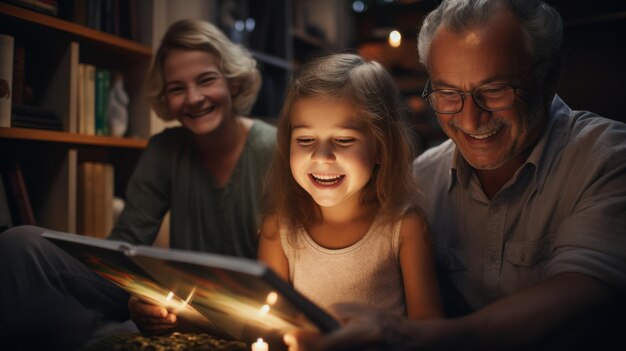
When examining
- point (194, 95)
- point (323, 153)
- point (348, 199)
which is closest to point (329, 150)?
point (323, 153)

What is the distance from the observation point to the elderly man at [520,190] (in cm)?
92

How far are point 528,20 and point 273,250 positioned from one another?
2.77ft

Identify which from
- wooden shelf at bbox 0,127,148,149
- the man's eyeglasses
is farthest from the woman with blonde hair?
the man's eyeglasses

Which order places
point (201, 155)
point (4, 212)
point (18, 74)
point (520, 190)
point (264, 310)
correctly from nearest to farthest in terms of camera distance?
point (264, 310)
point (520, 190)
point (4, 212)
point (18, 74)
point (201, 155)

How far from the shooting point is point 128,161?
244cm

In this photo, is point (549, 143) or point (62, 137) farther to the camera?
point (62, 137)

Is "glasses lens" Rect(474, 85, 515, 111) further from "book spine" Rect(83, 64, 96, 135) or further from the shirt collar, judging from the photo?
"book spine" Rect(83, 64, 96, 135)

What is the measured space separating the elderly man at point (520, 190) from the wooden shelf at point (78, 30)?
4.42 ft

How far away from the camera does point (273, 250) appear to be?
1317 millimetres

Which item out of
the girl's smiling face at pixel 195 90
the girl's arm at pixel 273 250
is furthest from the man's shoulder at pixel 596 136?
the girl's smiling face at pixel 195 90

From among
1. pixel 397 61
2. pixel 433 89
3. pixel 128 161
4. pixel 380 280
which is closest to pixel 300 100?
pixel 433 89

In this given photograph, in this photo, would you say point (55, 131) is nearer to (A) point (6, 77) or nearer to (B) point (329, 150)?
(A) point (6, 77)

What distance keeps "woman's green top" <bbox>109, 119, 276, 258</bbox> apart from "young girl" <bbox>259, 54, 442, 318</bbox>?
1.49 ft

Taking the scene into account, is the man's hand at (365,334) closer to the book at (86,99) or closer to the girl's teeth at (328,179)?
the girl's teeth at (328,179)
